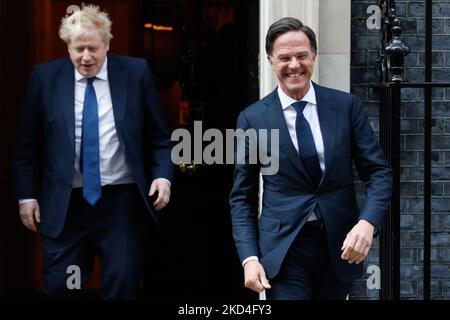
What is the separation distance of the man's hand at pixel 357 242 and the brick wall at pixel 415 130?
2.03m

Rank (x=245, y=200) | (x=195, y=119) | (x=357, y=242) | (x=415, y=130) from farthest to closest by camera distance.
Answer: (x=195, y=119) → (x=415, y=130) → (x=245, y=200) → (x=357, y=242)

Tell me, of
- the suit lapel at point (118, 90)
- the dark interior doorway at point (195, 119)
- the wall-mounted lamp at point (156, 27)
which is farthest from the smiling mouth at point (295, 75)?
the wall-mounted lamp at point (156, 27)

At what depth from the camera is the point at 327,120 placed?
4766 mm

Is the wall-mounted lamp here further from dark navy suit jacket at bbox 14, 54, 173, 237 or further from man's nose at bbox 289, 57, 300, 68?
man's nose at bbox 289, 57, 300, 68

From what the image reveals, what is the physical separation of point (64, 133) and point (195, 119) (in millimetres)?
2878

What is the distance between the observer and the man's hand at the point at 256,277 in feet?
15.0

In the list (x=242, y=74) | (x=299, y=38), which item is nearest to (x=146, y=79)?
(x=299, y=38)

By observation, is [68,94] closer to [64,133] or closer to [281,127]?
[64,133]

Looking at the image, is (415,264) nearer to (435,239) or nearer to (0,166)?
(435,239)

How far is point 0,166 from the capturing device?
24.5 ft

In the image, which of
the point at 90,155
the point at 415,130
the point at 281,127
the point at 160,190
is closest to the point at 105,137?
the point at 90,155

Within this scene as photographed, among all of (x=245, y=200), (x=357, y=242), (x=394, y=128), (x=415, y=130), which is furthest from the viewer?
(x=415, y=130)

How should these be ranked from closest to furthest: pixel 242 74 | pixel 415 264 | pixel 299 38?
pixel 299 38 < pixel 415 264 < pixel 242 74
